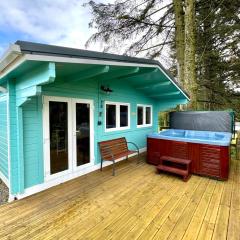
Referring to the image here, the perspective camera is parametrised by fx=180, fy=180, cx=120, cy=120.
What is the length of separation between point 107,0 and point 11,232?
837 centimetres

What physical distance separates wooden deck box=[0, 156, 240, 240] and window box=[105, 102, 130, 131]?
1717mm

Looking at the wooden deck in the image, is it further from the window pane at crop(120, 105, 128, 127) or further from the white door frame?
the window pane at crop(120, 105, 128, 127)

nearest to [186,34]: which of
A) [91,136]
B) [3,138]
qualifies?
[91,136]

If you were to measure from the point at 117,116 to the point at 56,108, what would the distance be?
7.16 ft

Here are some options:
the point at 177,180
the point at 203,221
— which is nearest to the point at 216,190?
the point at 177,180

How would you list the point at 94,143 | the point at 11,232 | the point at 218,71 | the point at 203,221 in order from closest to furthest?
the point at 11,232, the point at 203,221, the point at 94,143, the point at 218,71

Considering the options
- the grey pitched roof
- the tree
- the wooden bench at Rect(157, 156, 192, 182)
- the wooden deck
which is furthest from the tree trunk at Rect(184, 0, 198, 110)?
the grey pitched roof

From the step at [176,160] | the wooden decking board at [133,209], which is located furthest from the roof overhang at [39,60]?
the step at [176,160]

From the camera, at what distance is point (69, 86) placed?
3938mm

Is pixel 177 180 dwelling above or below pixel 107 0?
below

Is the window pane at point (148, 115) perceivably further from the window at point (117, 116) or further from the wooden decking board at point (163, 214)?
the wooden decking board at point (163, 214)

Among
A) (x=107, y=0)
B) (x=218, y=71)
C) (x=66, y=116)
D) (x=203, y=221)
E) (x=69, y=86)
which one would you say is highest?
(x=107, y=0)

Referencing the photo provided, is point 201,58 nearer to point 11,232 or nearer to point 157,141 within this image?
point 157,141

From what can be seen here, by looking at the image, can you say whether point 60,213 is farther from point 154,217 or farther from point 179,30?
point 179,30
